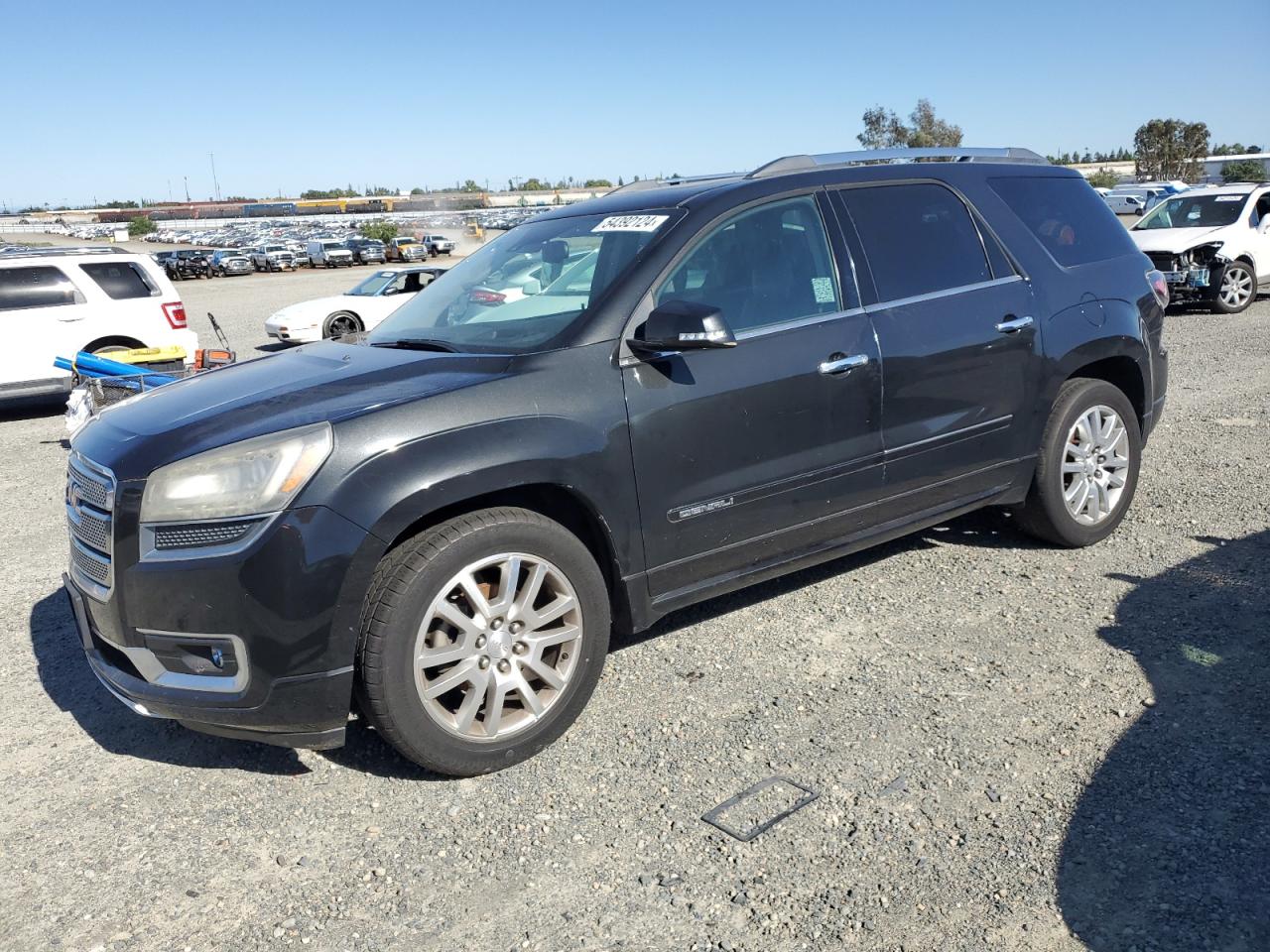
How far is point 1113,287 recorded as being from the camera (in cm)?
522

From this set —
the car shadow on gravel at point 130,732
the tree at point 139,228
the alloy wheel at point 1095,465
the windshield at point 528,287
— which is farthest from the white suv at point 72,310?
the tree at point 139,228

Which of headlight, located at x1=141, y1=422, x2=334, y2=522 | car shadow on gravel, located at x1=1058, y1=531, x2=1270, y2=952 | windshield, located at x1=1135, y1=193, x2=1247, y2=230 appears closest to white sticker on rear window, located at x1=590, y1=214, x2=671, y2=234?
headlight, located at x1=141, y1=422, x2=334, y2=522

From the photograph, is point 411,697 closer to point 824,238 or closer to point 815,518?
point 815,518

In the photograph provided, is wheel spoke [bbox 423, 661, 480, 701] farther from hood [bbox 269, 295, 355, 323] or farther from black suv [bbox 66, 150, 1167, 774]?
hood [bbox 269, 295, 355, 323]

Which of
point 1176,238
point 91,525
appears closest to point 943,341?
point 91,525

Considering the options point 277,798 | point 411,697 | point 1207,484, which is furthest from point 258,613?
point 1207,484

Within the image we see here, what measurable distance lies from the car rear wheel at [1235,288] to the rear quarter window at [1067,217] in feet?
37.5

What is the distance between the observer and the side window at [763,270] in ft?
13.0

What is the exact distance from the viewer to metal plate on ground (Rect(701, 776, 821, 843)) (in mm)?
3102

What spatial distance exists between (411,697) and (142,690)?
2.80ft

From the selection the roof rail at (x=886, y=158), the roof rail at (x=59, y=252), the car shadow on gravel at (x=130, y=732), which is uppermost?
the roof rail at (x=59, y=252)

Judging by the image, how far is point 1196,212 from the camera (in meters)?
16.1

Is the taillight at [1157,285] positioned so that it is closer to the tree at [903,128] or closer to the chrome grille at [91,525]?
the chrome grille at [91,525]

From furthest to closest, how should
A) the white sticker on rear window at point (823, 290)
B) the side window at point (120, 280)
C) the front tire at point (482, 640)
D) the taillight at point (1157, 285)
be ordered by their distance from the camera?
the side window at point (120, 280)
the taillight at point (1157, 285)
the white sticker on rear window at point (823, 290)
the front tire at point (482, 640)
